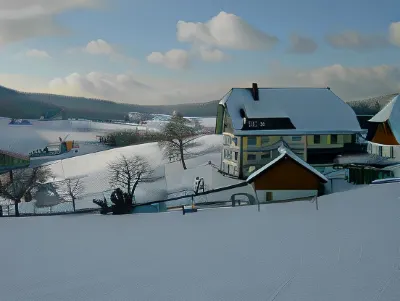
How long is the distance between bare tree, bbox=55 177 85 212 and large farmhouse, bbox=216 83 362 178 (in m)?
1.27

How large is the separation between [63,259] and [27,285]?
0.36 m

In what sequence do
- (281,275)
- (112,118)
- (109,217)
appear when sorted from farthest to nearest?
(112,118)
(109,217)
(281,275)

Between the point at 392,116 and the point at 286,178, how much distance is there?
129cm

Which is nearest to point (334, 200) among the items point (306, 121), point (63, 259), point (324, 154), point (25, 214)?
point (324, 154)

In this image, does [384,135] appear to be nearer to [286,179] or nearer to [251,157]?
[286,179]

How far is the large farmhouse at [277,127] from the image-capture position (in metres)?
3.46

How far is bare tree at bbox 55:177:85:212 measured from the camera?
11.3ft

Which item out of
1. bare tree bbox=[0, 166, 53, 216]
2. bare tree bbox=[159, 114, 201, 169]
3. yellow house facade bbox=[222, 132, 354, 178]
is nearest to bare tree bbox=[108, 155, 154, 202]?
bare tree bbox=[159, 114, 201, 169]

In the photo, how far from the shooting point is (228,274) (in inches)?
89.0

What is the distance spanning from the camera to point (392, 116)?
373 centimetres

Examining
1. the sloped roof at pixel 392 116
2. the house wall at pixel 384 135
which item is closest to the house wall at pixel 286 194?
the house wall at pixel 384 135

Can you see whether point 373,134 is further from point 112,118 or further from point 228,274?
point 112,118

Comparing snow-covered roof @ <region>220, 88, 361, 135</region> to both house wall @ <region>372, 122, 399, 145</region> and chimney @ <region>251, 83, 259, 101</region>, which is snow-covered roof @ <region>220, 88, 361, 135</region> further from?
house wall @ <region>372, 122, 399, 145</region>

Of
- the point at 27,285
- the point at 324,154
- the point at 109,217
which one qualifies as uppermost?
the point at 324,154
